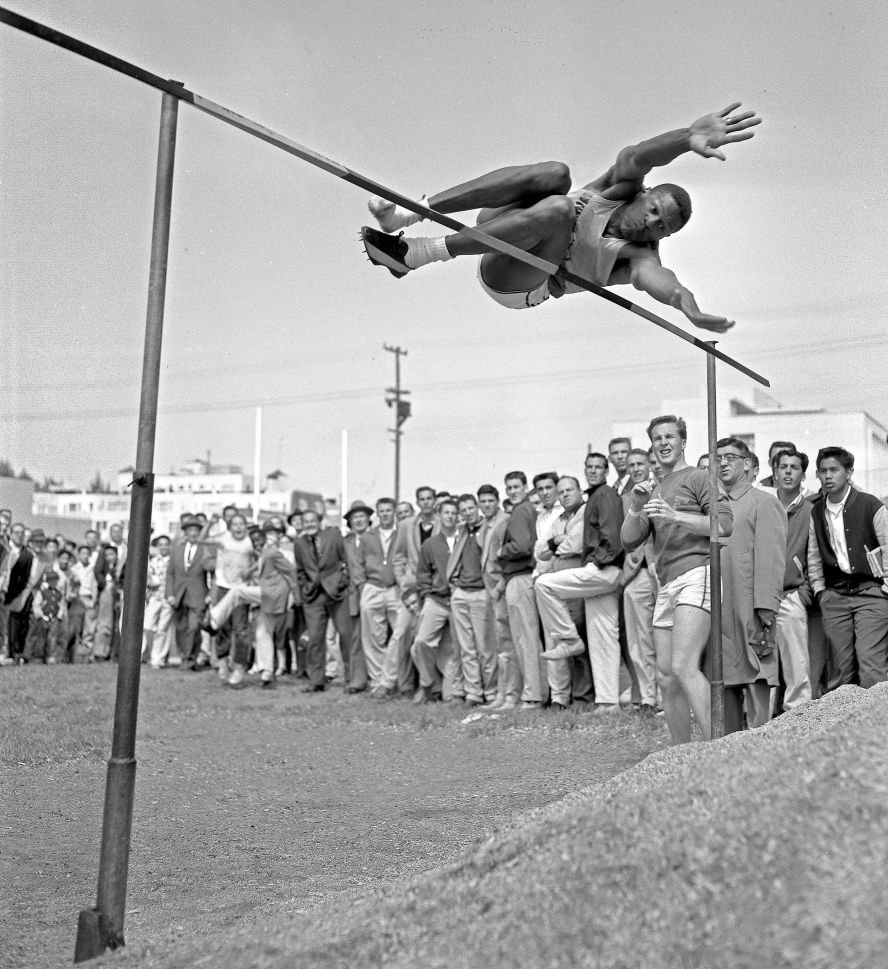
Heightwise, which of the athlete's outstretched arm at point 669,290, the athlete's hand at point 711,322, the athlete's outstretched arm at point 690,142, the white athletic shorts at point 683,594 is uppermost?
the athlete's outstretched arm at point 690,142

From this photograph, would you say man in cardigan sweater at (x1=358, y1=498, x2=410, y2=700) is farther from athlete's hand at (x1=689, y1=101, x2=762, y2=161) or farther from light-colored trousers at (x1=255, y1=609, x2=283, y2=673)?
athlete's hand at (x1=689, y1=101, x2=762, y2=161)

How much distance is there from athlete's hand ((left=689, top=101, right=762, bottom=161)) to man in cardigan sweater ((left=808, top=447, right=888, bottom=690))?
2648 millimetres

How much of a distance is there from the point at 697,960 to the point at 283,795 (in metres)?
3.71

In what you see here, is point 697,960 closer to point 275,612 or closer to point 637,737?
point 637,737

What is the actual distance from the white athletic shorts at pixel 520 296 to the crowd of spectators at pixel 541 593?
3.37ft

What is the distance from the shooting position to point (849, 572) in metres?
6.43

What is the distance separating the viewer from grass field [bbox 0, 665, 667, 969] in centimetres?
358

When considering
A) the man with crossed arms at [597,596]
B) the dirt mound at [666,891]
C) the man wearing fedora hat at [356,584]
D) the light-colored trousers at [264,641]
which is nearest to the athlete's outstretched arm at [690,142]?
the dirt mound at [666,891]

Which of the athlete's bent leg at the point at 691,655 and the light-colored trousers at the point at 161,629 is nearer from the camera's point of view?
the athlete's bent leg at the point at 691,655

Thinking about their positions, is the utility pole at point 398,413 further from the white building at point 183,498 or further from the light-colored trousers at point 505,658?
the light-colored trousers at point 505,658

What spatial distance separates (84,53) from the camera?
3018 millimetres

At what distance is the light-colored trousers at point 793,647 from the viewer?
21.8 ft

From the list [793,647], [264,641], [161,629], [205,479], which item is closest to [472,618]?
[264,641]

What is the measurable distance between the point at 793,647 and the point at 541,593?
1906 mm
